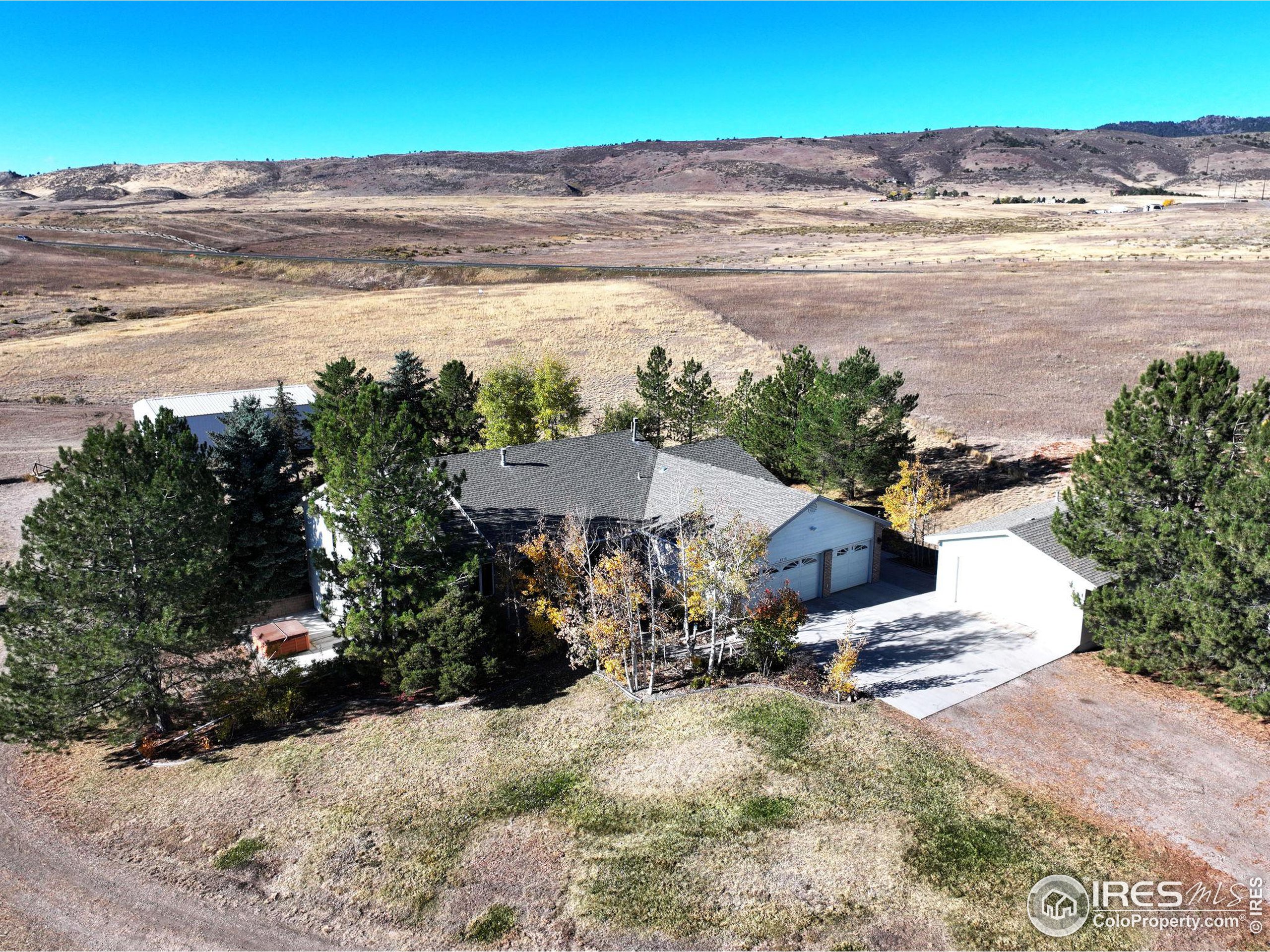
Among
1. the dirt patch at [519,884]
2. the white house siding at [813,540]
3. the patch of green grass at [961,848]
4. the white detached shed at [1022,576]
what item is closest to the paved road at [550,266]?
the white house siding at [813,540]

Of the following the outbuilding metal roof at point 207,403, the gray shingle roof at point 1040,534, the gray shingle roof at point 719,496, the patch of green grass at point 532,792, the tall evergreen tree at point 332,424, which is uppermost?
the tall evergreen tree at point 332,424

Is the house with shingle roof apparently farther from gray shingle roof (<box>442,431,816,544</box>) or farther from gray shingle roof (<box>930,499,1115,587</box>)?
gray shingle roof (<box>930,499,1115,587</box>)

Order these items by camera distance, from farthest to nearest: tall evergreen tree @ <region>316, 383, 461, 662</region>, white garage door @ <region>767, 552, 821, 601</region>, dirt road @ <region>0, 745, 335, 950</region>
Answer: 1. white garage door @ <region>767, 552, 821, 601</region>
2. tall evergreen tree @ <region>316, 383, 461, 662</region>
3. dirt road @ <region>0, 745, 335, 950</region>

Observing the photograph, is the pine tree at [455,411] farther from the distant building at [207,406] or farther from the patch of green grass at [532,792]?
the patch of green grass at [532,792]

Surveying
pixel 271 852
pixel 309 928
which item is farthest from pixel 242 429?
pixel 309 928

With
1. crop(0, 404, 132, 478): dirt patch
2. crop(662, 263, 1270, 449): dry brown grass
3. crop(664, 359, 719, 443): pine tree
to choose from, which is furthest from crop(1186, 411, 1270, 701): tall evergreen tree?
crop(0, 404, 132, 478): dirt patch
